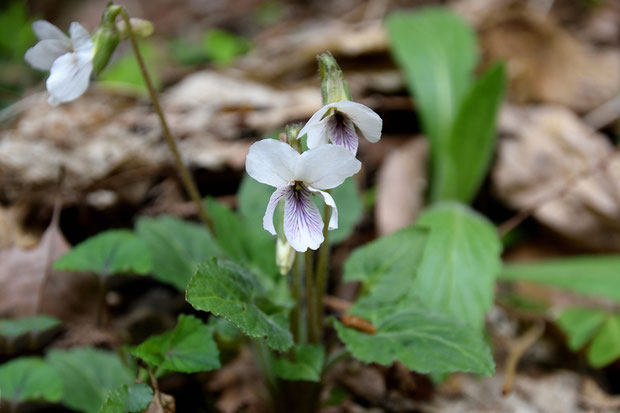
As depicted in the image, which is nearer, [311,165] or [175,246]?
[311,165]

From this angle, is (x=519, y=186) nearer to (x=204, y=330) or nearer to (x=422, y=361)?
(x=422, y=361)

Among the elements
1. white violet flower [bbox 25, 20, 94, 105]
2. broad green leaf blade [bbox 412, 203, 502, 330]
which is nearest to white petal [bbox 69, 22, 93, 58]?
white violet flower [bbox 25, 20, 94, 105]

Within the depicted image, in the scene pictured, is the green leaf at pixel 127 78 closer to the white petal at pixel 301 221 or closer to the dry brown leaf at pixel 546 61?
the white petal at pixel 301 221

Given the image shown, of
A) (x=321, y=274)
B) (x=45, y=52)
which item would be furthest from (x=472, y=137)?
(x=45, y=52)

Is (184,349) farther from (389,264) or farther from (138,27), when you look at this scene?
(138,27)

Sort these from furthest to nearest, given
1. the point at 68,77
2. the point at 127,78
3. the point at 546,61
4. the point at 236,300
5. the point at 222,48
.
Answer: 1. the point at 222,48
2. the point at 546,61
3. the point at 127,78
4. the point at 68,77
5. the point at 236,300

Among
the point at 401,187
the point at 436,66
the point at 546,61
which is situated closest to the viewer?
the point at 401,187
